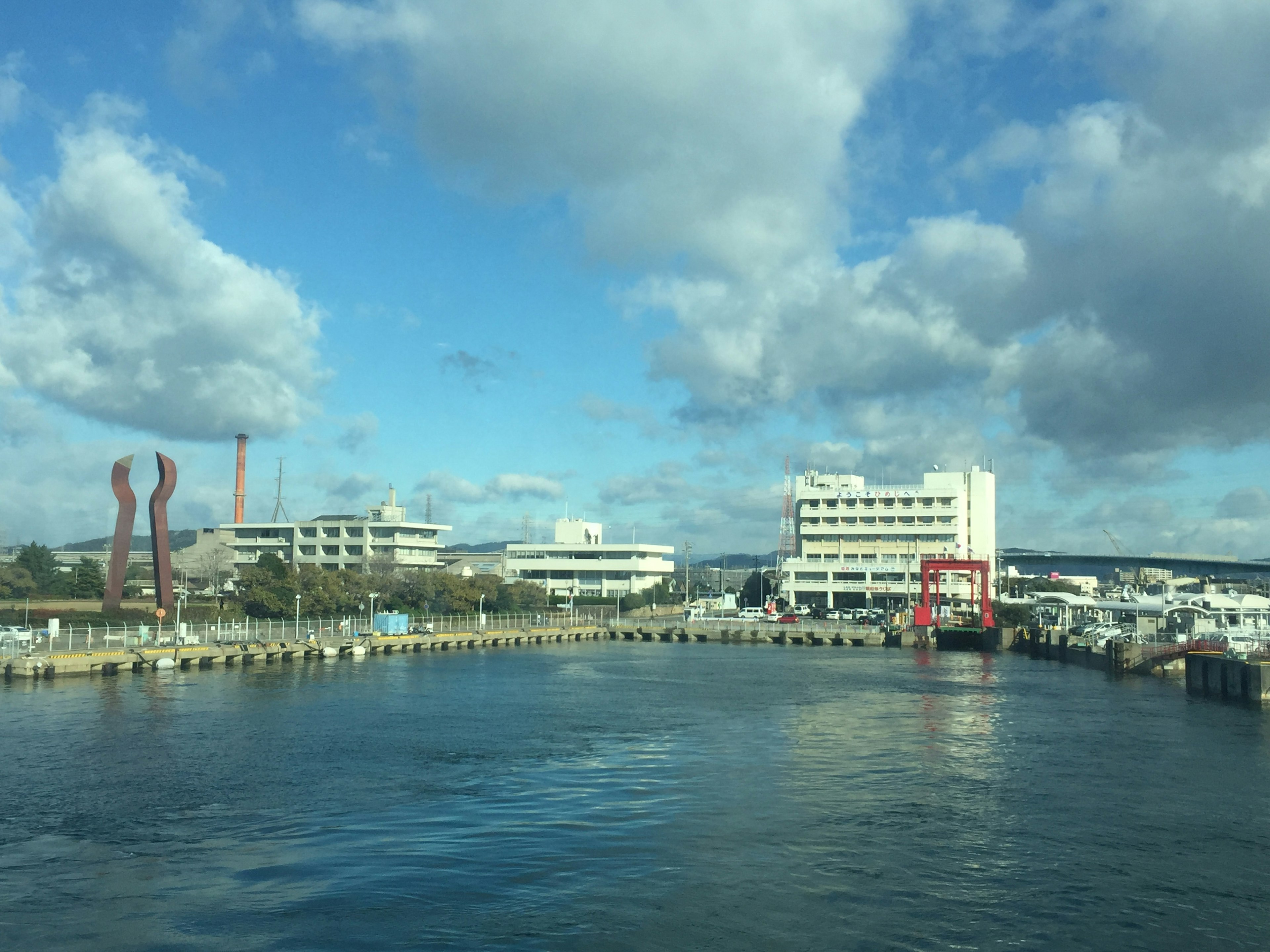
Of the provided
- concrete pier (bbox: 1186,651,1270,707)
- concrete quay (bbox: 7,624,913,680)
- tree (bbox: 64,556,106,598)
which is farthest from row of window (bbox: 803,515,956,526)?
tree (bbox: 64,556,106,598)

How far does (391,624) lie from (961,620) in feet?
182

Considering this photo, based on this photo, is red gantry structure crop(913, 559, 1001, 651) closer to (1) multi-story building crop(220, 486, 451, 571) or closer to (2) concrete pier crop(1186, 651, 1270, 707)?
(2) concrete pier crop(1186, 651, 1270, 707)

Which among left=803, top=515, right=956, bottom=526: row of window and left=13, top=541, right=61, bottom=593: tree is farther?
left=803, top=515, right=956, bottom=526: row of window

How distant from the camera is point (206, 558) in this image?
418ft

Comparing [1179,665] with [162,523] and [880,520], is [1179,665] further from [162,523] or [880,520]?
[880,520]

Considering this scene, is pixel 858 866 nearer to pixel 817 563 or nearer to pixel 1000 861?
pixel 1000 861

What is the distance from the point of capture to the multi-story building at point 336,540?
131 m

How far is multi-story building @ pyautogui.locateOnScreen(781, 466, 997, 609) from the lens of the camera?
128m

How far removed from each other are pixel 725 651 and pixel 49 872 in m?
70.2

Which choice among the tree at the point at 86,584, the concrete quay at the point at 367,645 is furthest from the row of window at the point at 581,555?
the tree at the point at 86,584

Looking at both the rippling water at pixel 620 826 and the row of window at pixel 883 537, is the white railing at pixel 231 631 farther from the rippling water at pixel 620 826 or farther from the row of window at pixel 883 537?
the row of window at pixel 883 537

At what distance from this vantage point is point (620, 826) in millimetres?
22234

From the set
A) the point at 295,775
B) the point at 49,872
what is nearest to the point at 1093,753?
the point at 295,775

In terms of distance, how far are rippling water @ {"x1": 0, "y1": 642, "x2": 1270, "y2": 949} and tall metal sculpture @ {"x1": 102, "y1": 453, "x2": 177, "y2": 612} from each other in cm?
2071
